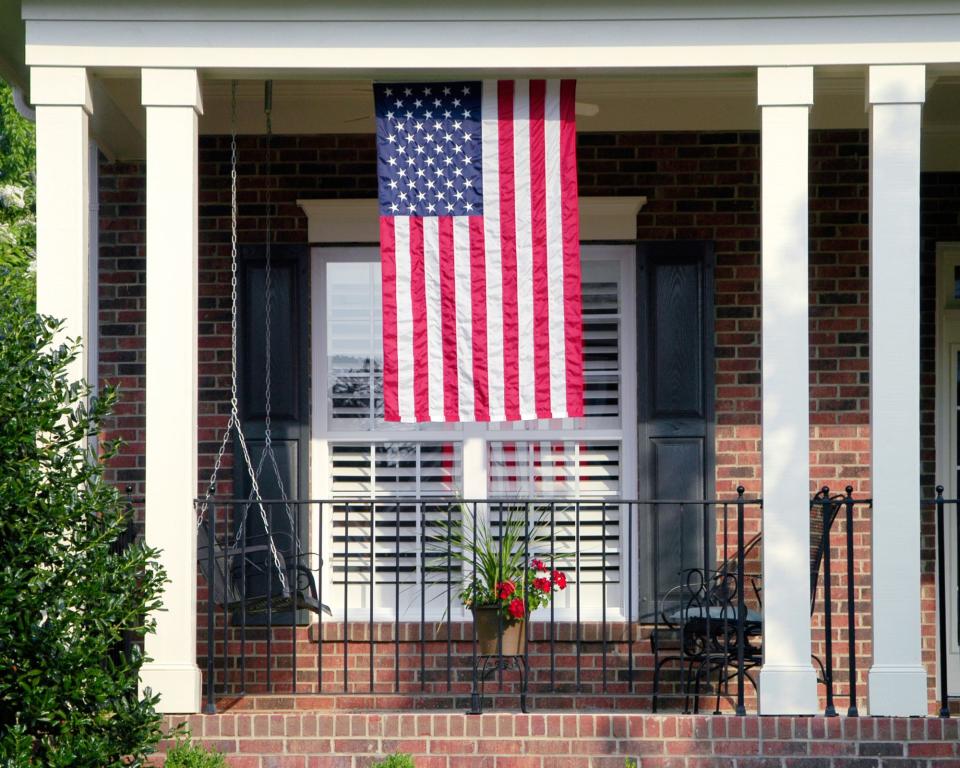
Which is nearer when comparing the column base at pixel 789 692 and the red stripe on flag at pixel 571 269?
the column base at pixel 789 692

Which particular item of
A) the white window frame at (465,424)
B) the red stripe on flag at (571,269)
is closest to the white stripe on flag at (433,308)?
the red stripe on flag at (571,269)

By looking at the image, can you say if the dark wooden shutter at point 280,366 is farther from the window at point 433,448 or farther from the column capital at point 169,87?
the column capital at point 169,87

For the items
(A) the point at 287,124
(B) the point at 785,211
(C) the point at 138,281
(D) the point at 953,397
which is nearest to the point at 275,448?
(C) the point at 138,281

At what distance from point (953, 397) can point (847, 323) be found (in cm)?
90

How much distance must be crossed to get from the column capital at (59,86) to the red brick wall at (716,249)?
6.32ft

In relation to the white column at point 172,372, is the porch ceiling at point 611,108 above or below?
above

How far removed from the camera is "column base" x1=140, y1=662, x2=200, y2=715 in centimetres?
590

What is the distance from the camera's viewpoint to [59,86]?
6027mm

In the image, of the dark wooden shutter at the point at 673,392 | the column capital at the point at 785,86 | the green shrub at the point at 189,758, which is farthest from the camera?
the dark wooden shutter at the point at 673,392

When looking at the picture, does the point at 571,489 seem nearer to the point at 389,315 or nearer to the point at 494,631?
the point at 494,631

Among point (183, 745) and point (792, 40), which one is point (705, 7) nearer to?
point (792, 40)

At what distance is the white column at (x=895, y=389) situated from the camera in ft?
19.3

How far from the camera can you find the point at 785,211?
6.04m

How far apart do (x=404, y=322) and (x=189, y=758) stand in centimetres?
225
